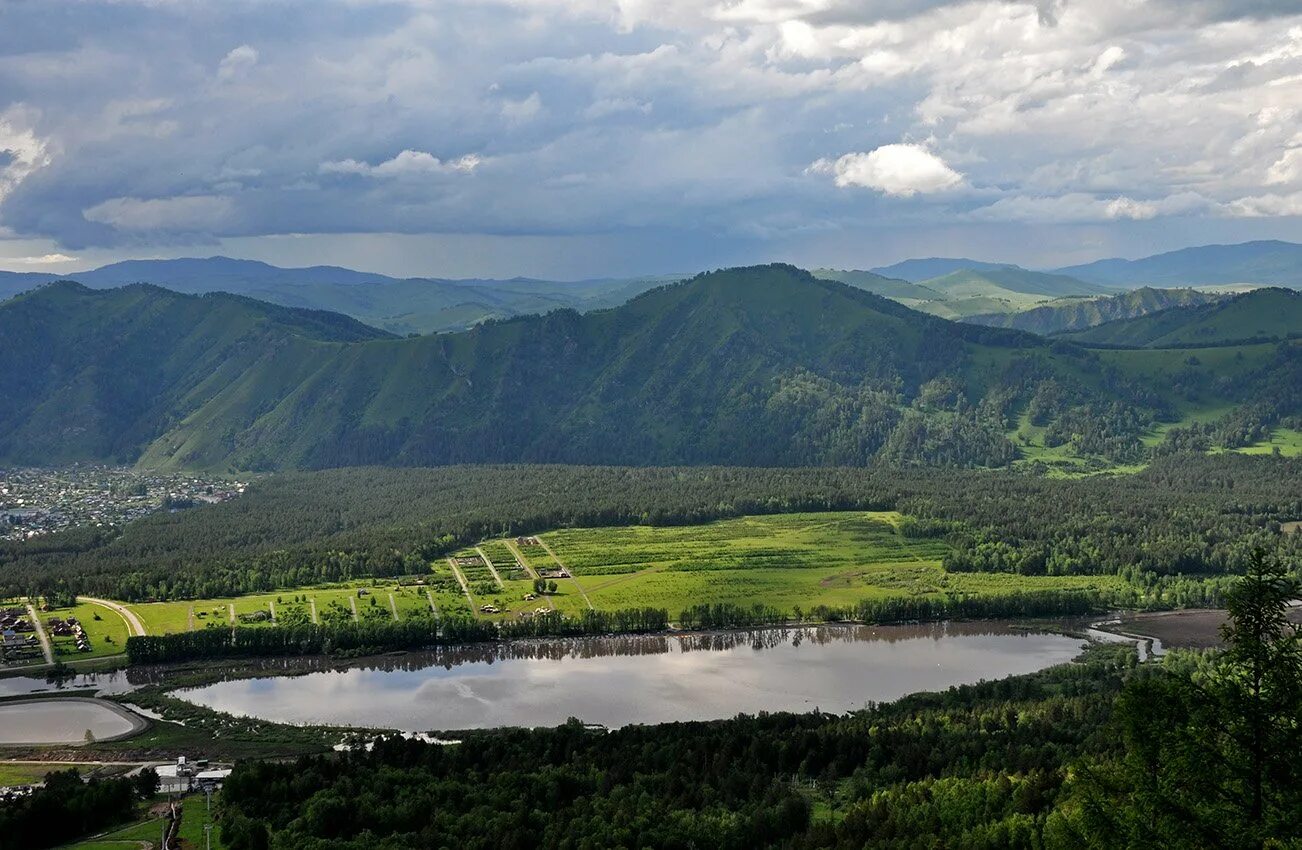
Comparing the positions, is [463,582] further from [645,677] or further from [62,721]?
[62,721]

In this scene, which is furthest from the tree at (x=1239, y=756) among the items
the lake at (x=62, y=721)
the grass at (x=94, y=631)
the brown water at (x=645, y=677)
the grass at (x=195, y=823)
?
the grass at (x=94, y=631)

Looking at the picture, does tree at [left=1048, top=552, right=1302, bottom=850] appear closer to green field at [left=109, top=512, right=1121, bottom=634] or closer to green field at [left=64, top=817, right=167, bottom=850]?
green field at [left=64, top=817, right=167, bottom=850]

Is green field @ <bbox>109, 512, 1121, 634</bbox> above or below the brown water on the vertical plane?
above

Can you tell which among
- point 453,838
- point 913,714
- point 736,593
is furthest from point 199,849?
point 736,593

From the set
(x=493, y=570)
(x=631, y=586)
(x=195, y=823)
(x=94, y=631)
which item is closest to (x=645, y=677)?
(x=631, y=586)

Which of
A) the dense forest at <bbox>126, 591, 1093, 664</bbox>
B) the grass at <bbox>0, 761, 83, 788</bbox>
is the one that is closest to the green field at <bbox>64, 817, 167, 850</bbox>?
the grass at <bbox>0, 761, 83, 788</bbox>

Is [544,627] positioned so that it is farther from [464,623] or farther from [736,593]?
[736,593]
